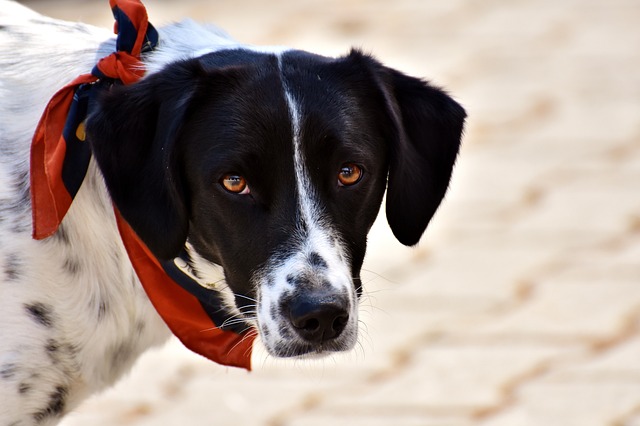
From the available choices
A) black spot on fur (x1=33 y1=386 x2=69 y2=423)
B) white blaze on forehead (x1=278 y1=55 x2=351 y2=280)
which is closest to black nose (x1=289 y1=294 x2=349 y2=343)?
white blaze on forehead (x1=278 y1=55 x2=351 y2=280)

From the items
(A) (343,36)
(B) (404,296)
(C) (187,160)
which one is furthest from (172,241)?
(A) (343,36)

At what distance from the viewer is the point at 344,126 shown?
2.99m

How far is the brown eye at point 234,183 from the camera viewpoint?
2.94 m

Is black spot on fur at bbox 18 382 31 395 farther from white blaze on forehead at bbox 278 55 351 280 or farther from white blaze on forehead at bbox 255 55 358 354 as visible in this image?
white blaze on forehead at bbox 278 55 351 280

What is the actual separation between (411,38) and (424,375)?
4.13 metres

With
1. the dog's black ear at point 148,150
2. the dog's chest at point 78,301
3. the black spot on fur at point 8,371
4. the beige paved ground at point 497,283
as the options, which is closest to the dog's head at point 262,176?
the dog's black ear at point 148,150

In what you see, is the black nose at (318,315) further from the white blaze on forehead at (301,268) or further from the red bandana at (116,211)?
the red bandana at (116,211)

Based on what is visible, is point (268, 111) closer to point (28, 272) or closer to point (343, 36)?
point (28, 272)

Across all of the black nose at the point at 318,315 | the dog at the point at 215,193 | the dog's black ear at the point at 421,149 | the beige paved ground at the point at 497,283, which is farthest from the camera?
the beige paved ground at the point at 497,283

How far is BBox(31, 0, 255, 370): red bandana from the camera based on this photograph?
2973 mm

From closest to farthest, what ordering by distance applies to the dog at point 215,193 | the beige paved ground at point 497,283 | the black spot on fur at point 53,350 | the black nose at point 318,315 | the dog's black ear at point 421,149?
1. the black nose at point 318,315
2. the dog at point 215,193
3. the black spot on fur at point 53,350
4. the dog's black ear at point 421,149
5. the beige paved ground at point 497,283

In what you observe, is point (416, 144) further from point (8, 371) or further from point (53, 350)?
point (8, 371)

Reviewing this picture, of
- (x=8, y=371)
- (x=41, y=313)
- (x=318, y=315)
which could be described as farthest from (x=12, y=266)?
(x=318, y=315)

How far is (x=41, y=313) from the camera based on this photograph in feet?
9.97
